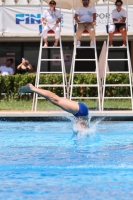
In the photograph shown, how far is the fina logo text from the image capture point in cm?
2102

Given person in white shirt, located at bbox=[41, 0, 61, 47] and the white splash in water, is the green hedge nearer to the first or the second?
person in white shirt, located at bbox=[41, 0, 61, 47]

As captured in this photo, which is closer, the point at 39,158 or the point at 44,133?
the point at 39,158

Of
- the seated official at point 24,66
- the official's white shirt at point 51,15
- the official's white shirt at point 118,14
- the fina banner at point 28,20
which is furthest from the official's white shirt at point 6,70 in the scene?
the official's white shirt at point 118,14

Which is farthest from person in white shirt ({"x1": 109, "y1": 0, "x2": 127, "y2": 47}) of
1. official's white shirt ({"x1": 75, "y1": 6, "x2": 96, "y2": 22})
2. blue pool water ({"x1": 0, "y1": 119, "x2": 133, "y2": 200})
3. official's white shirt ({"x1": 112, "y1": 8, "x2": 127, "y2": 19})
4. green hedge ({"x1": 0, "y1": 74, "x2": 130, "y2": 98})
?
blue pool water ({"x1": 0, "y1": 119, "x2": 133, "y2": 200})

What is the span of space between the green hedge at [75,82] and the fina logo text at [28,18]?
3125mm

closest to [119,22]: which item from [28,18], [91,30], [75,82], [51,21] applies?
[91,30]

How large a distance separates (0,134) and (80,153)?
3.11 metres

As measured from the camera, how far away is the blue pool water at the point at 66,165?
232 inches

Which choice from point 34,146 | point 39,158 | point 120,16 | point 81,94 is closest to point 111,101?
point 81,94

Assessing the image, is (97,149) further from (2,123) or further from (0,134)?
(2,123)

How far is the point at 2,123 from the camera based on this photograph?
44.1 feet

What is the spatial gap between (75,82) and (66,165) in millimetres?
11154

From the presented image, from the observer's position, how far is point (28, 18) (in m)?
21.1

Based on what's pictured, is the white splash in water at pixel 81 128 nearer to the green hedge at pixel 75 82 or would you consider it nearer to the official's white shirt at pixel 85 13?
the official's white shirt at pixel 85 13
